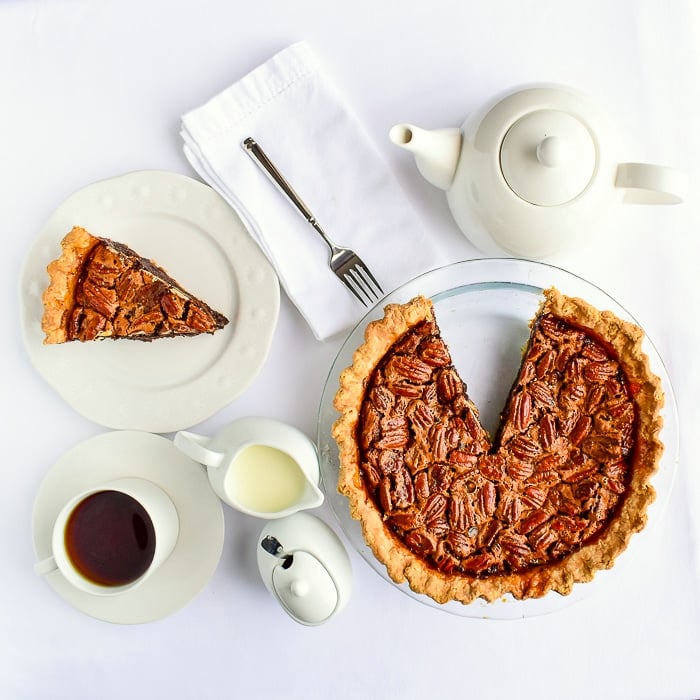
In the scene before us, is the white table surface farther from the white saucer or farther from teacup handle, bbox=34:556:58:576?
teacup handle, bbox=34:556:58:576

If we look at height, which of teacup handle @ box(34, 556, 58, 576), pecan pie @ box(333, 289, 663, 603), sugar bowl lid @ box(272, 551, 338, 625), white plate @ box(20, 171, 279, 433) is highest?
white plate @ box(20, 171, 279, 433)

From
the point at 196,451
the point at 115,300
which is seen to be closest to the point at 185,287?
the point at 115,300

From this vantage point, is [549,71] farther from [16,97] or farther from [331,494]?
[16,97]

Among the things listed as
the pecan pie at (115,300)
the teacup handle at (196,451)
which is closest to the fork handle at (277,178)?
the pecan pie at (115,300)

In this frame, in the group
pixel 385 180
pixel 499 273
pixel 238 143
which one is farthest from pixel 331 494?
pixel 238 143

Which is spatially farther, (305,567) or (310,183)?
(310,183)

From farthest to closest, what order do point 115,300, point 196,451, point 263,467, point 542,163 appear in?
point 115,300 → point 263,467 → point 196,451 → point 542,163

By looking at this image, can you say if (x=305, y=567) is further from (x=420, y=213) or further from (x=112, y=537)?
(x=420, y=213)

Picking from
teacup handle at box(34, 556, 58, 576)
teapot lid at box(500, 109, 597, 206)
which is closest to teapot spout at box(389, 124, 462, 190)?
teapot lid at box(500, 109, 597, 206)

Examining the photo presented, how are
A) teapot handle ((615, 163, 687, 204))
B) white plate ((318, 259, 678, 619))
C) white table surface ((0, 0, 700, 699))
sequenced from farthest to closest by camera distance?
1. white table surface ((0, 0, 700, 699))
2. white plate ((318, 259, 678, 619))
3. teapot handle ((615, 163, 687, 204))
